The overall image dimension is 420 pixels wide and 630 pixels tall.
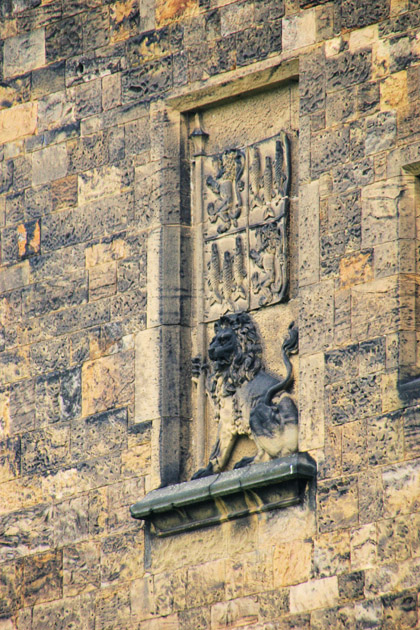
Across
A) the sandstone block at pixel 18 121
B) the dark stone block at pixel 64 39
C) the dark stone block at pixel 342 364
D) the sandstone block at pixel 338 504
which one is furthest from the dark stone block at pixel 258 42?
the sandstone block at pixel 338 504

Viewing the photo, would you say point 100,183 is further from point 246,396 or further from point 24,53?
point 246,396

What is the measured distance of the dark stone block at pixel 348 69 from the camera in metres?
11.2

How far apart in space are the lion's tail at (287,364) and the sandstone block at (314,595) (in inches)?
43.3

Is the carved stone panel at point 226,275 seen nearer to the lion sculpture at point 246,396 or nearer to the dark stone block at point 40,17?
the lion sculpture at point 246,396

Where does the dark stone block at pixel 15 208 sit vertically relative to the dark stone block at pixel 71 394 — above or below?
above

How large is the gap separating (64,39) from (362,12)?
2192 millimetres

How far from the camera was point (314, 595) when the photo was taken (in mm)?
10664

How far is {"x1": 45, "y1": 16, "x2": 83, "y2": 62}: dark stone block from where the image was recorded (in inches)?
498

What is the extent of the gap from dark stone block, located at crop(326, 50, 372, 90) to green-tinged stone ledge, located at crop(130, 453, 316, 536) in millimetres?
2024

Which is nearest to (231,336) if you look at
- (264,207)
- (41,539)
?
(264,207)

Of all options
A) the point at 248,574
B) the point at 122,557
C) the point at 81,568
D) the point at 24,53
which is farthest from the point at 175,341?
the point at 24,53

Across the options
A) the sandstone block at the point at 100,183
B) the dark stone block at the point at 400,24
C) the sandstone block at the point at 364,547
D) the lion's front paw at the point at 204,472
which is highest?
the dark stone block at the point at 400,24

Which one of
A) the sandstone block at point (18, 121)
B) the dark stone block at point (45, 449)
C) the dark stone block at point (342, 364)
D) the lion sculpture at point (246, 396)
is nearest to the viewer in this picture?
the dark stone block at point (342, 364)

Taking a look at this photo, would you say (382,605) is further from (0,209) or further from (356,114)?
(0,209)
